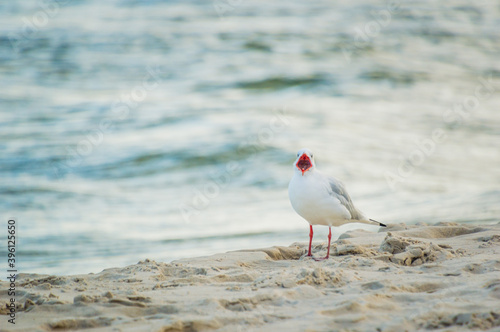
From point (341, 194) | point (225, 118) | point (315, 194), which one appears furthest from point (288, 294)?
point (225, 118)

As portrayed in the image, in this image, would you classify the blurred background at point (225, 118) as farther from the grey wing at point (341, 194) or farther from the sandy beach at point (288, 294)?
the sandy beach at point (288, 294)

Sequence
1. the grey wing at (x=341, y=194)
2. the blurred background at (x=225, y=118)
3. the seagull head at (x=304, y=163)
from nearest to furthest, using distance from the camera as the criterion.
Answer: the seagull head at (x=304, y=163) < the grey wing at (x=341, y=194) < the blurred background at (x=225, y=118)

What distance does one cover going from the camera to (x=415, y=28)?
20.4 meters

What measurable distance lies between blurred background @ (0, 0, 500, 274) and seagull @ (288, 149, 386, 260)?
2.24m

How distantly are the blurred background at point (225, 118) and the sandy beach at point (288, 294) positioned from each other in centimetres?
250

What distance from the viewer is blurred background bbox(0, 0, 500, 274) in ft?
27.6

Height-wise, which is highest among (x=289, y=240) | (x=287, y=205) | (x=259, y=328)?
(x=287, y=205)

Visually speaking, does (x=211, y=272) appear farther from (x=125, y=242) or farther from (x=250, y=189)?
(x=250, y=189)

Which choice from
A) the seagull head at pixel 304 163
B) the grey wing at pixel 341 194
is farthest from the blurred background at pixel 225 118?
the seagull head at pixel 304 163

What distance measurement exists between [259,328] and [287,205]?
630 centimetres

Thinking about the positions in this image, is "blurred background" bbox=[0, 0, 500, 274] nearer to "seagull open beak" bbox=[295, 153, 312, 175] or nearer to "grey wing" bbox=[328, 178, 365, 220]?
"grey wing" bbox=[328, 178, 365, 220]

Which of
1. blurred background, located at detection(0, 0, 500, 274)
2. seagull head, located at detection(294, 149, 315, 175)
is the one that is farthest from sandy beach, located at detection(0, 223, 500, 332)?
blurred background, located at detection(0, 0, 500, 274)

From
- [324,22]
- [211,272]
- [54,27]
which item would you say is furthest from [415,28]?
[211,272]

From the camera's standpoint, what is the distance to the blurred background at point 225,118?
840cm
